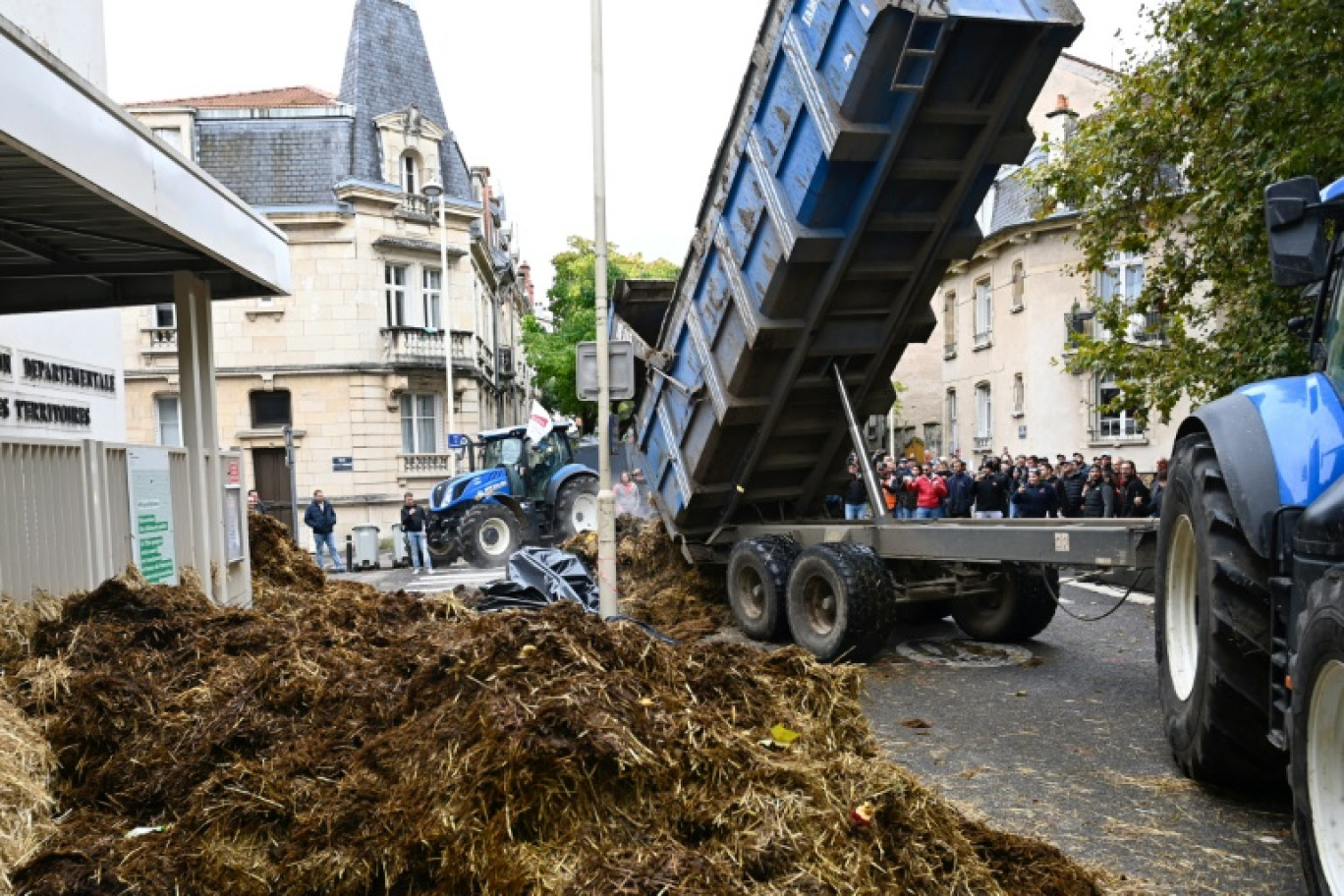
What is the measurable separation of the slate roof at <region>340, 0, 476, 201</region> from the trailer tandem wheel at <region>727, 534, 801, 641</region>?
86.9 feet

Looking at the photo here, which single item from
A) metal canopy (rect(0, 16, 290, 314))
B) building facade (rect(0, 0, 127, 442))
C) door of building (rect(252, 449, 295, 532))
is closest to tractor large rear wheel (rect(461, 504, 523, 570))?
building facade (rect(0, 0, 127, 442))

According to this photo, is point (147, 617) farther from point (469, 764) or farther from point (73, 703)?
point (469, 764)

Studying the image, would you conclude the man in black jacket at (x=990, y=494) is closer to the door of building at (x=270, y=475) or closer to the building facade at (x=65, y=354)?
the building facade at (x=65, y=354)

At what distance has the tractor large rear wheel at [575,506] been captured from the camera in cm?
2053

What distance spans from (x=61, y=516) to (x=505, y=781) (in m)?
4.83

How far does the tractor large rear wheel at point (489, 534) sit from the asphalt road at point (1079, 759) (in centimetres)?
1180

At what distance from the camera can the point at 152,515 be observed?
26.7 feet

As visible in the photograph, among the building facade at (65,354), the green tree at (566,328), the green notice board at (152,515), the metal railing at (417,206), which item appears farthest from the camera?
the green tree at (566,328)

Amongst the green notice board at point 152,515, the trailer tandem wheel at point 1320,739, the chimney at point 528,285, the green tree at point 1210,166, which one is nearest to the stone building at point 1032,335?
the green tree at point 1210,166

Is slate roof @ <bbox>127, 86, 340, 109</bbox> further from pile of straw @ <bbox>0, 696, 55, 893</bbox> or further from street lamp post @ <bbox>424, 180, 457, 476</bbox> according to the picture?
pile of straw @ <bbox>0, 696, 55, 893</bbox>

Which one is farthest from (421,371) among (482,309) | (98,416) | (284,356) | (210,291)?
(210,291)

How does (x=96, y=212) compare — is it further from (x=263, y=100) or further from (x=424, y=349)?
(x=263, y=100)

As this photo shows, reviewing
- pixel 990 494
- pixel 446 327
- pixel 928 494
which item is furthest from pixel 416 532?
pixel 446 327

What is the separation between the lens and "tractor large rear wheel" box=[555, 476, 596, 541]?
67.4 feet
